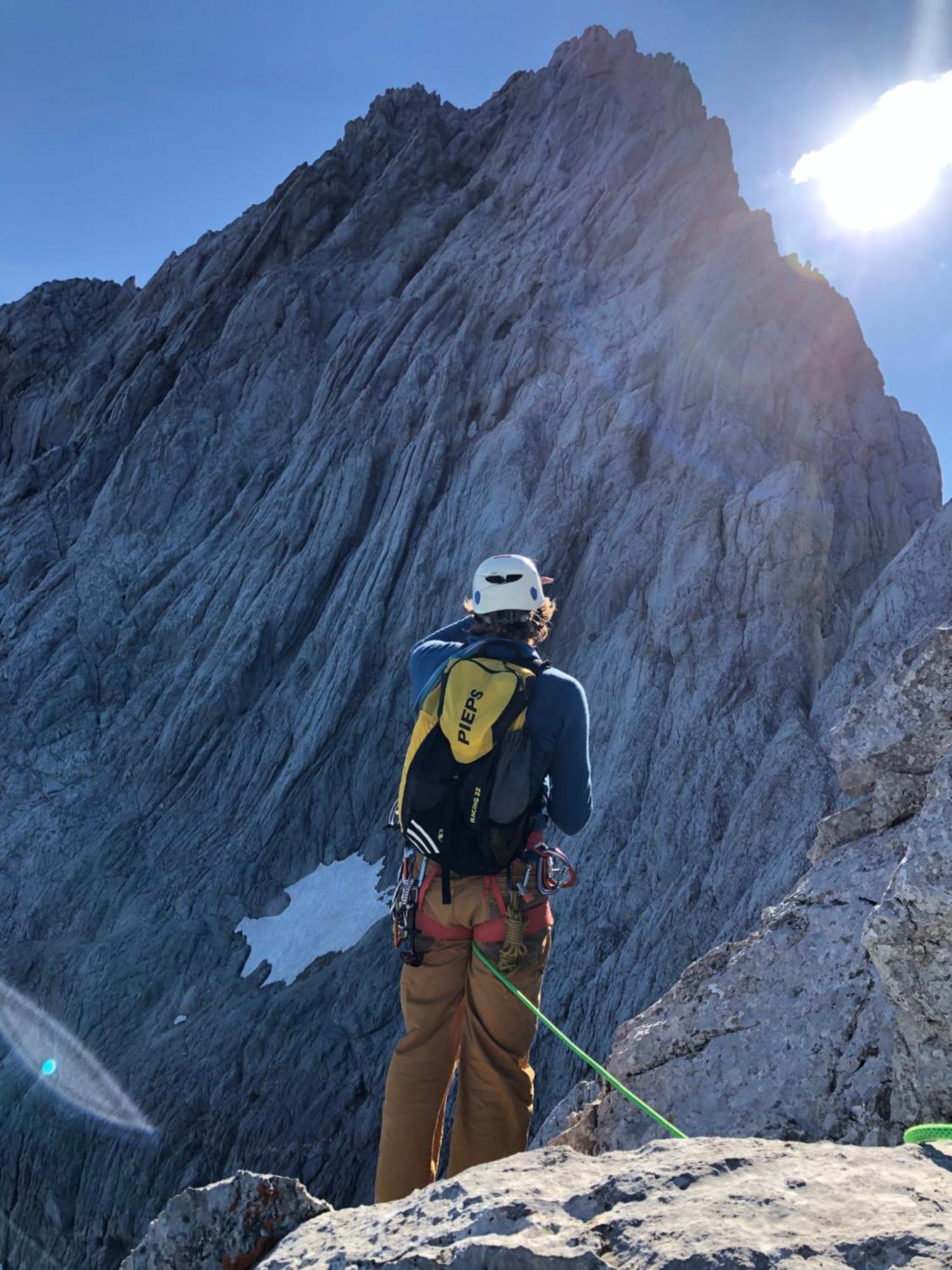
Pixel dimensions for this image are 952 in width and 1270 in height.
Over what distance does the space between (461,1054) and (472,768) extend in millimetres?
1816

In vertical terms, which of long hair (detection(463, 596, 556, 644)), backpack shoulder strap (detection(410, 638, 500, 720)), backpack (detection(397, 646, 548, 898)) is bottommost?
backpack (detection(397, 646, 548, 898))

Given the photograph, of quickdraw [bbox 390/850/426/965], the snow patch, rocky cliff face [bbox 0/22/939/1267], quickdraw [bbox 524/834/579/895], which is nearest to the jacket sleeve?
Answer: quickdraw [bbox 524/834/579/895]

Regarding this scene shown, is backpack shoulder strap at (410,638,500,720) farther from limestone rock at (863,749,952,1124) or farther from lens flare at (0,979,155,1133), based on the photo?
lens flare at (0,979,155,1133)

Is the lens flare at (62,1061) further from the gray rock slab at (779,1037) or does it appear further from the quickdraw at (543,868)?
the gray rock slab at (779,1037)

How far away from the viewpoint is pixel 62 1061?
19.0 meters

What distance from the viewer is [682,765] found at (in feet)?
51.1

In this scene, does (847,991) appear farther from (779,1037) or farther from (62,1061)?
(62,1061)

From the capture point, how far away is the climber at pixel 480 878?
5219 millimetres

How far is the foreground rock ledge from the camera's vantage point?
2221mm

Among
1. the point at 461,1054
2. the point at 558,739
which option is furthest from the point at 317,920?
the point at 558,739

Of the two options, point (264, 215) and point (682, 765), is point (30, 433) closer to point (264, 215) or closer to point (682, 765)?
point (264, 215)

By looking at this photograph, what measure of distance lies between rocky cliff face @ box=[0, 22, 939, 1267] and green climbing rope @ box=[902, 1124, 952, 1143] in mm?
8880

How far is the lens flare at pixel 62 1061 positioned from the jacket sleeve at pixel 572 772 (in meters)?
14.5

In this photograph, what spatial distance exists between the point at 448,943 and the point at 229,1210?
244cm
